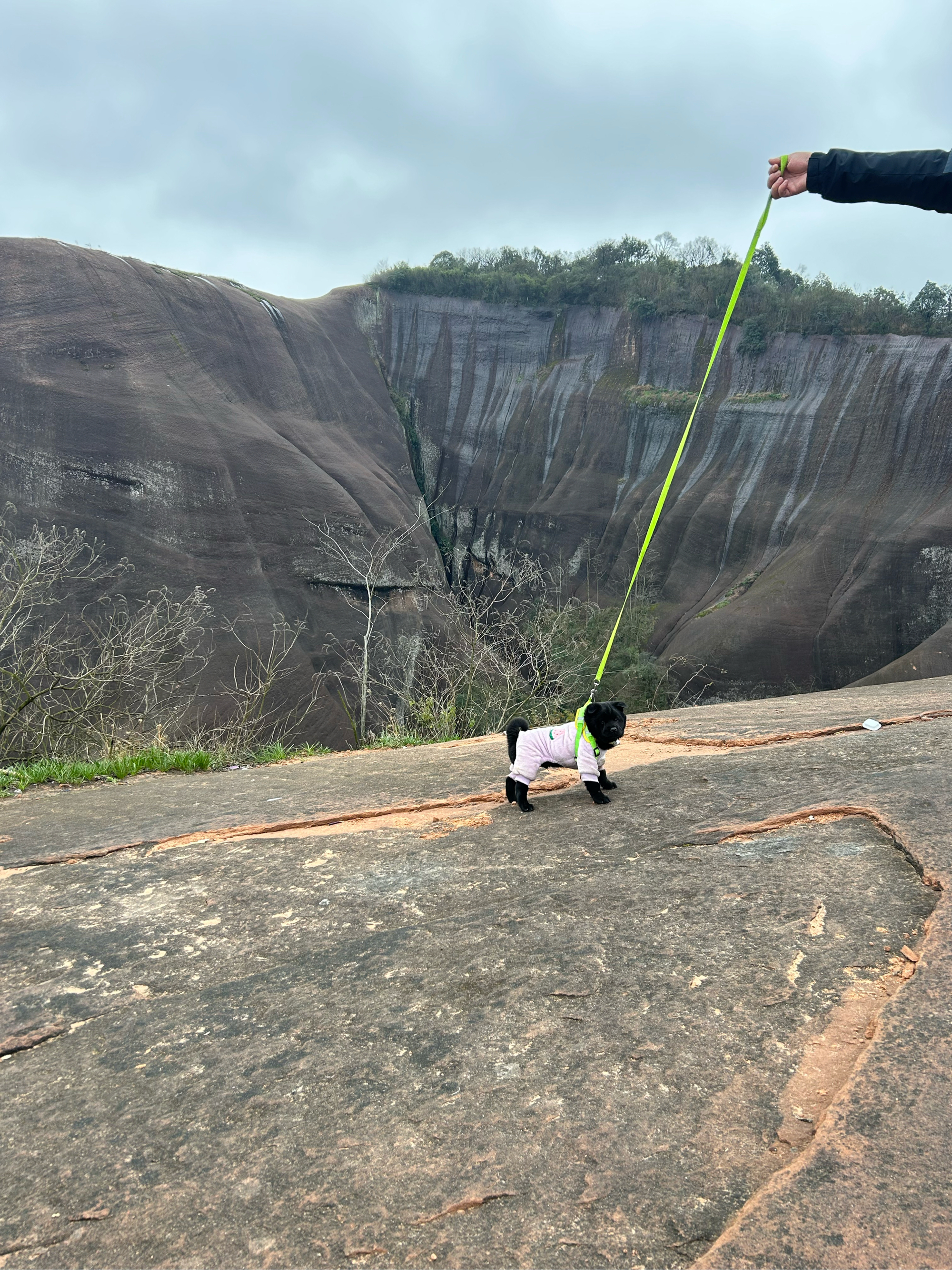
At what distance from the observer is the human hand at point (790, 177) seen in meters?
3.21

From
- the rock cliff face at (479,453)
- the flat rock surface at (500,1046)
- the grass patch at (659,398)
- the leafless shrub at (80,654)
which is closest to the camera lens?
the flat rock surface at (500,1046)

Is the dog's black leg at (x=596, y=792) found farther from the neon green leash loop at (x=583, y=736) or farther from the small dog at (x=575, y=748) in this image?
the neon green leash loop at (x=583, y=736)

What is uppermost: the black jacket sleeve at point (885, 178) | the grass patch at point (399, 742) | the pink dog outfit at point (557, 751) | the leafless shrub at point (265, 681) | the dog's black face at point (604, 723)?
the black jacket sleeve at point (885, 178)

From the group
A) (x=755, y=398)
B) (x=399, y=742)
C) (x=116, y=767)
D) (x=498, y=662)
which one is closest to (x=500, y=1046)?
(x=116, y=767)

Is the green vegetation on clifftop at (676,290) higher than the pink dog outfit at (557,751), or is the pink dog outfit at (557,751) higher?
the green vegetation on clifftop at (676,290)

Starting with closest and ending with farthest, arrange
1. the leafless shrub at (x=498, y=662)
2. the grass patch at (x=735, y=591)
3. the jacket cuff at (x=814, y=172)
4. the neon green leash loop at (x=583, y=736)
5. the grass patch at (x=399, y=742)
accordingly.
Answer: the jacket cuff at (x=814, y=172) < the neon green leash loop at (x=583, y=736) < the grass patch at (x=399, y=742) < the leafless shrub at (x=498, y=662) < the grass patch at (x=735, y=591)

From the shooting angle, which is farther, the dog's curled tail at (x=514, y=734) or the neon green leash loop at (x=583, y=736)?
the dog's curled tail at (x=514, y=734)

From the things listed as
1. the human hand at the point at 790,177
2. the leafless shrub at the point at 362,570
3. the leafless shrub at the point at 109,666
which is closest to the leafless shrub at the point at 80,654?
the leafless shrub at the point at 109,666

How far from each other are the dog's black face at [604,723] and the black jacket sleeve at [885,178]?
2430 mm

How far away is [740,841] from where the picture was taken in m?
3.49

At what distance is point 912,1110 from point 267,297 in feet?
117

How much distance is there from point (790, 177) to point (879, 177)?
0.45m

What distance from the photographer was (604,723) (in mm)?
4188

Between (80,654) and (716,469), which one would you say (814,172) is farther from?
(716,469)
